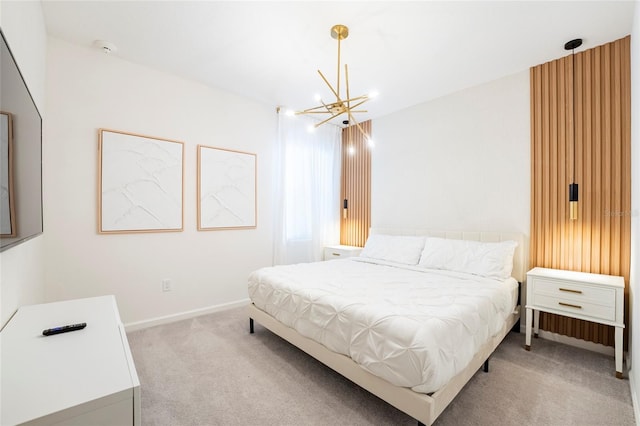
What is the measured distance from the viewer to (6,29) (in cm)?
130

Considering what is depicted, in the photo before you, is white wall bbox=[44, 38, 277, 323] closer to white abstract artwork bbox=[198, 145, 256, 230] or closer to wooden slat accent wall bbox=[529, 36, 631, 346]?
white abstract artwork bbox=[198, 145, 256, 230]

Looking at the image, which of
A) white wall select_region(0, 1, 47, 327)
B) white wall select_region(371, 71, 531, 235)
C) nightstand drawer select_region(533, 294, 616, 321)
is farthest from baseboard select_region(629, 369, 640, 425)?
white wall select_region(0, 1, 47, 327)

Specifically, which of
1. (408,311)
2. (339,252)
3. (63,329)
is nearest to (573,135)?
(408,311)

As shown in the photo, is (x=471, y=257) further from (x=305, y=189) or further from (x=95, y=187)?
(x=95, y=187)

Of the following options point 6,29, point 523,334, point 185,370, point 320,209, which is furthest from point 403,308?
point 320,209

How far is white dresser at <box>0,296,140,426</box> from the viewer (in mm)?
826

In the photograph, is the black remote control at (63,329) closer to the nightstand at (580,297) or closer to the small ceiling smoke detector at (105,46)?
the small ceiling smoke detector at (105,46)

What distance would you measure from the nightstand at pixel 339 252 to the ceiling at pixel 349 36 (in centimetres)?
226

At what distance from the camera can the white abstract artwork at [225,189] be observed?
3.40 metres

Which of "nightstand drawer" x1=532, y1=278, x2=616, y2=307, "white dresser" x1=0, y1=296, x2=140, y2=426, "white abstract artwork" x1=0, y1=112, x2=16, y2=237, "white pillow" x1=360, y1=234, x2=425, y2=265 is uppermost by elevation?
"white abstract artwork" x1=0, y1=112, x2=16, y2=237

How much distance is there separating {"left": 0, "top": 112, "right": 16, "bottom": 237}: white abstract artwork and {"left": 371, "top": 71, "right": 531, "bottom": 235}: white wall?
12.2 ft

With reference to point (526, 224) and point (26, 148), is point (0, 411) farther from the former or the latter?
point (526, 224)

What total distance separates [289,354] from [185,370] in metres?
0.81

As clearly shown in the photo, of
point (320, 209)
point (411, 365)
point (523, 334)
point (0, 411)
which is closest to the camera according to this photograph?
point (0, 411)
